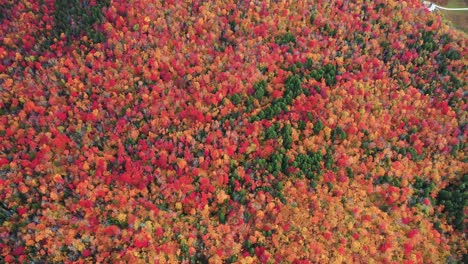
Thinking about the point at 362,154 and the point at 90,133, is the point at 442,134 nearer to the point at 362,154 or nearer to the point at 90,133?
the point at 362,154

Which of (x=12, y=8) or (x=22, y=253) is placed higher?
(x=12, y=8)

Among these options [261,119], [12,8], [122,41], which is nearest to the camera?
[261,119]

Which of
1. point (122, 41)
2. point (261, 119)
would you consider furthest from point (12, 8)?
point (261, 119)

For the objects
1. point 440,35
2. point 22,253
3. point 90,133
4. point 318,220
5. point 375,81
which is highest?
point 440,35

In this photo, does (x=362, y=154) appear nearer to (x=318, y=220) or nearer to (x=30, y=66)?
(x=318, y=220)

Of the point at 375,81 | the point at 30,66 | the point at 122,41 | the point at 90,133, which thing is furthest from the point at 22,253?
the point at 375,81

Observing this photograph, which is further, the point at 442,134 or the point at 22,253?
the point at 442,134

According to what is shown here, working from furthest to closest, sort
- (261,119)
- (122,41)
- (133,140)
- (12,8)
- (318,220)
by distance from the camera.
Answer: (12,8) → (122,41) → (261,119) → (133,140) → (318,220)
